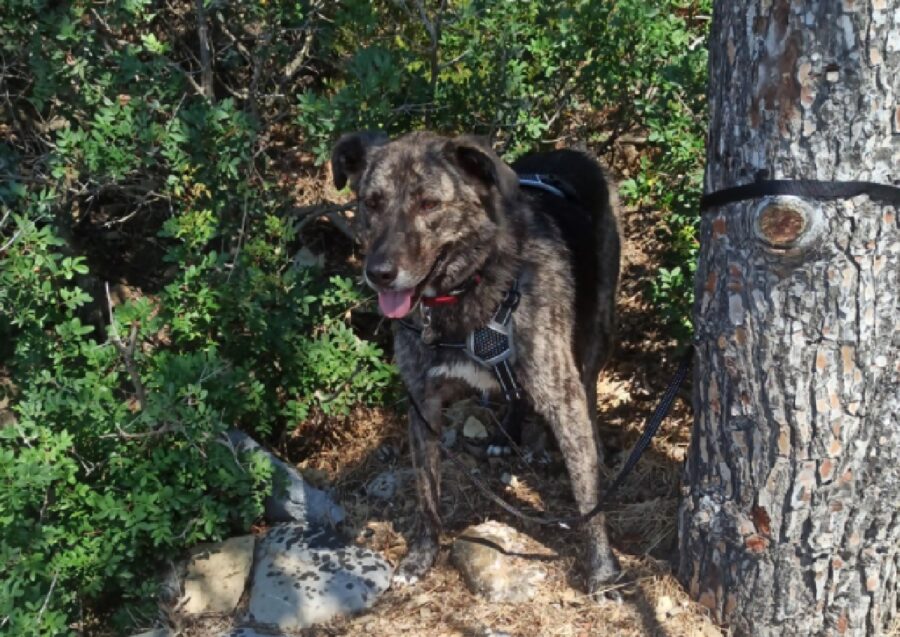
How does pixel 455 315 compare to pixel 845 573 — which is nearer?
pixel 845 573

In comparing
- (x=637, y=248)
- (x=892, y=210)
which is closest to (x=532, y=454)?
(x=637, y=248)

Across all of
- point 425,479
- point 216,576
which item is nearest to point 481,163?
point 425,479

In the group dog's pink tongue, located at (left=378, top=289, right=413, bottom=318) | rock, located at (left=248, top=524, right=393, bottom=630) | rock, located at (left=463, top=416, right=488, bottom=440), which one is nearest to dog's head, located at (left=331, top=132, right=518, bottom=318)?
dog's pink tongue, located at (left=378, top=289, right=413, bottom=318)

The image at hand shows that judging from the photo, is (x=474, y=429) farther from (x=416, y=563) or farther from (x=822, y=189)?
(x=822, y=189)

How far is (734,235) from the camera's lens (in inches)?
122

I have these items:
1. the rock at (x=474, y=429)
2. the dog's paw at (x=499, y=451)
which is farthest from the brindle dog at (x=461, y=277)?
the rock at (x=474, y=429)

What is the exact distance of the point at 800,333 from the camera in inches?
119

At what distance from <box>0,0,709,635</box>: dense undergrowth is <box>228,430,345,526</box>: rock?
20cm

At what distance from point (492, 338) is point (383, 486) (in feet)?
4.52

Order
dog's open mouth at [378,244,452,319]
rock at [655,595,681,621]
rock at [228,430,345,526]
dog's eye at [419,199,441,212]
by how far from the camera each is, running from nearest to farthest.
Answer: rock at [655,595,681,621], dog's open mouth at [378,244,452,319], dog's eye at [419,199,441,212], rock at [228,430,345,526]

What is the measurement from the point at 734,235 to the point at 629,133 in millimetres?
3260

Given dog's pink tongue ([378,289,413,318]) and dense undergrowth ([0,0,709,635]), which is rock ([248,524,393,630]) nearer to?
dense undergrowth ([0,0,709,635])

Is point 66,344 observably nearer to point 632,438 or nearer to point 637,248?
point 632,438

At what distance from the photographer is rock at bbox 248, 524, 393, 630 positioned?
156 inches
